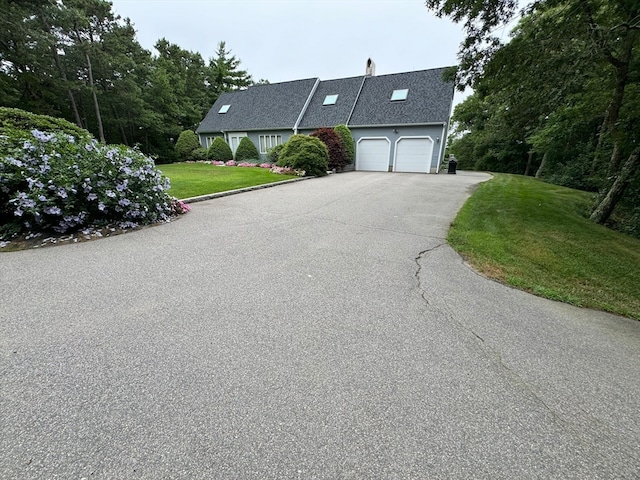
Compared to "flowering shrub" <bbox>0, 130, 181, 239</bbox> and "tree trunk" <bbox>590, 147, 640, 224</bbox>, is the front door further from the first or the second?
"tree trunk" <bbox>590, 147, 640, 224</bbox>

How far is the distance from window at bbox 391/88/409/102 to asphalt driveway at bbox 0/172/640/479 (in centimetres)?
1722

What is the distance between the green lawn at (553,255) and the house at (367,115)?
437 inches

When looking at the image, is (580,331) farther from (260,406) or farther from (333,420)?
(260,406)

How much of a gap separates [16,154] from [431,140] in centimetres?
1719

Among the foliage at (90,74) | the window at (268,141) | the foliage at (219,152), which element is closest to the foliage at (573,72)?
the foliage at (90,74)

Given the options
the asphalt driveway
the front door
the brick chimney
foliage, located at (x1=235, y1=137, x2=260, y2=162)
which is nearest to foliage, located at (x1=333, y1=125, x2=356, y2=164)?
foliage, located at (x1=235, y1=137, x2=260, y2=162)

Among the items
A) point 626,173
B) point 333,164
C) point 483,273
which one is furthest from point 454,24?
point 333,164

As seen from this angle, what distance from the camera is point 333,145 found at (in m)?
15.3

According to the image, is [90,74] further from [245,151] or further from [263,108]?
[263,108]

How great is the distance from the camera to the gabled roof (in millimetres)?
16688

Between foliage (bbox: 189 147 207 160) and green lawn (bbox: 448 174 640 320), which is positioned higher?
foliage (bbox: 189 147 207 160)

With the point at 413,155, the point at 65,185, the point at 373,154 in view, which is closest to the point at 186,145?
the point at 373,154

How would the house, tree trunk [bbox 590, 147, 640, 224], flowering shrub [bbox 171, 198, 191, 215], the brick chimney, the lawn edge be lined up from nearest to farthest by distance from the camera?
1. flowering shrub [bbox 171, 198, 191, 215]
2. tree trunk [bbox 590, 147, 640, 224]
3. the lawn edge
4. the house
5. the brick chimney

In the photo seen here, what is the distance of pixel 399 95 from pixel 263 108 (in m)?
10.1
